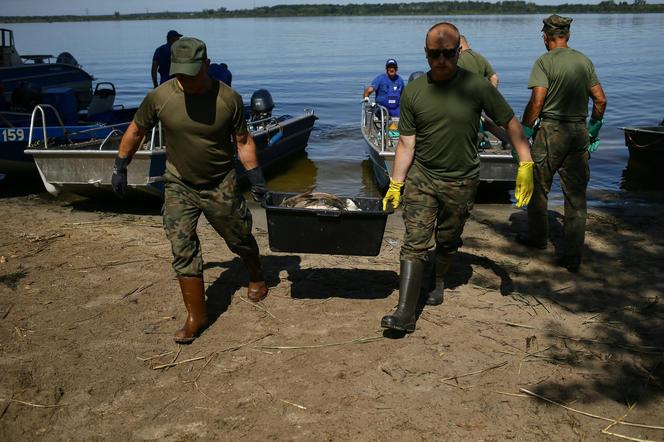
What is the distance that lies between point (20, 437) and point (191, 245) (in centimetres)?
163

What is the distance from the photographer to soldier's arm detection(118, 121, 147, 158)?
469 centimetres

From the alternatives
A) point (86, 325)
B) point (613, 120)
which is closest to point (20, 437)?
point (86, 325)

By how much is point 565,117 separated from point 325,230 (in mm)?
2699

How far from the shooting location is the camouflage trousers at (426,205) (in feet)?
15.3

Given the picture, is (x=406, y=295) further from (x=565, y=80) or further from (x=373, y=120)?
(x=373, y=120)

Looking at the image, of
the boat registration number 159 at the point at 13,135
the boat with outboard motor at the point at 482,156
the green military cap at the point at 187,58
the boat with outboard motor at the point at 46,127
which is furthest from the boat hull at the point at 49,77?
the green military cap at the point at 187,58

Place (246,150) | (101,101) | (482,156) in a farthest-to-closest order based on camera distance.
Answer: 1. (101,101)
2. (482,156)
3. (246,150)

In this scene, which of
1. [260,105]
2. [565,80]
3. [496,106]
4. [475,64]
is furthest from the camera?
[260,105]

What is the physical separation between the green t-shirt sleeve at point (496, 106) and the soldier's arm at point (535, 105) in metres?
1.50

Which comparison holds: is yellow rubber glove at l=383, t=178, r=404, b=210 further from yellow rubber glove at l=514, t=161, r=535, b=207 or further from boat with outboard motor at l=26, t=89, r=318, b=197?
boat with outboard motor at l=26, t=89, r=318, b=197

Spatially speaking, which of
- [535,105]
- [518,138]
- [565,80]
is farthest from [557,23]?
[518,138]

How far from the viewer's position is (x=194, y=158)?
15.0 feet

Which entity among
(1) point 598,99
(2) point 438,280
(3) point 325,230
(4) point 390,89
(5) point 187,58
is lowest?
(2) point 438,280

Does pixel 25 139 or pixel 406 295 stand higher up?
pixel 25 139
